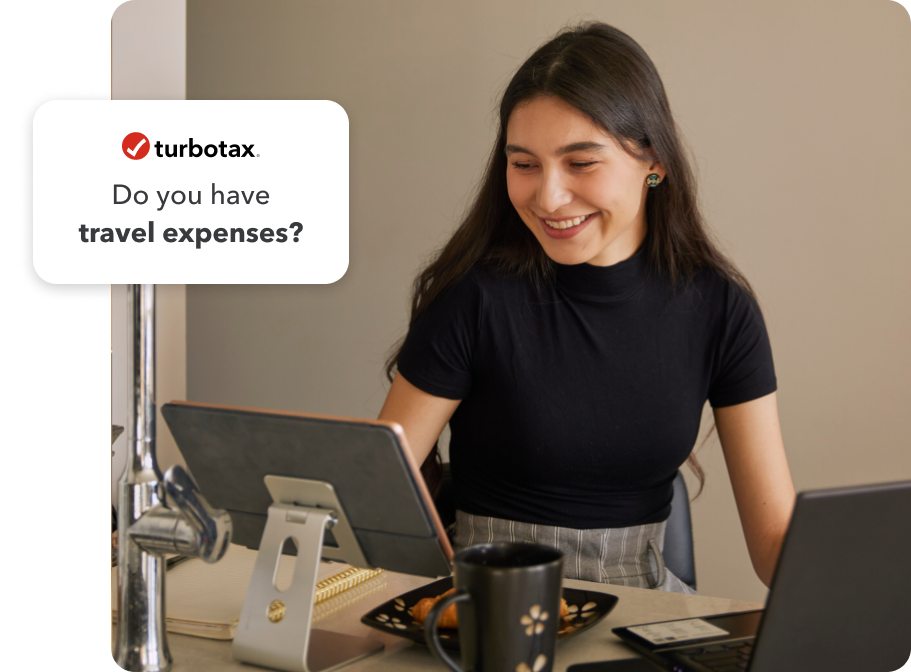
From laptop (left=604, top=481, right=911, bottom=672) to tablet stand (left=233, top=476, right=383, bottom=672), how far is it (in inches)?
13.3

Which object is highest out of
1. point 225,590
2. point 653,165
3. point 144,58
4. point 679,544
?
point 144,58

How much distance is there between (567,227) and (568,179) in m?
0.08

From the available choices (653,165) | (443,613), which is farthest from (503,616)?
(653,165)

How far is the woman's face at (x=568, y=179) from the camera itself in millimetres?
1274

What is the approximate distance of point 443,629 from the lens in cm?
83

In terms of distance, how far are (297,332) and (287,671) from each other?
1.97 metres

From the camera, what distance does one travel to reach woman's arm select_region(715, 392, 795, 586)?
4.35 ft

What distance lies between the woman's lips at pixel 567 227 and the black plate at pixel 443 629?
577 millimetres

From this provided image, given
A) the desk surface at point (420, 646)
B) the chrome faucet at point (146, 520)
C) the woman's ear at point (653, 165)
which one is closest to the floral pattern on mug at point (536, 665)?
the desk surface at point (420, 646)

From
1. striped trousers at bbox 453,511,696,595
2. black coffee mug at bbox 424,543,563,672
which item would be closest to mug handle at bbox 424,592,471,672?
black coffee mug at bbox 424,543,563,672

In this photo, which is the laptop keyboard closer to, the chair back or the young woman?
the young woman

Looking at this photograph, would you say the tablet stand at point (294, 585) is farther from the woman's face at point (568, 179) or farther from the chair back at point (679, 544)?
the chair back at point (679, 544)

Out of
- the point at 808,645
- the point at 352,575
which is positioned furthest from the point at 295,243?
the point at 808,645

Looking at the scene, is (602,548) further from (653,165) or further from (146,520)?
(146,520)
